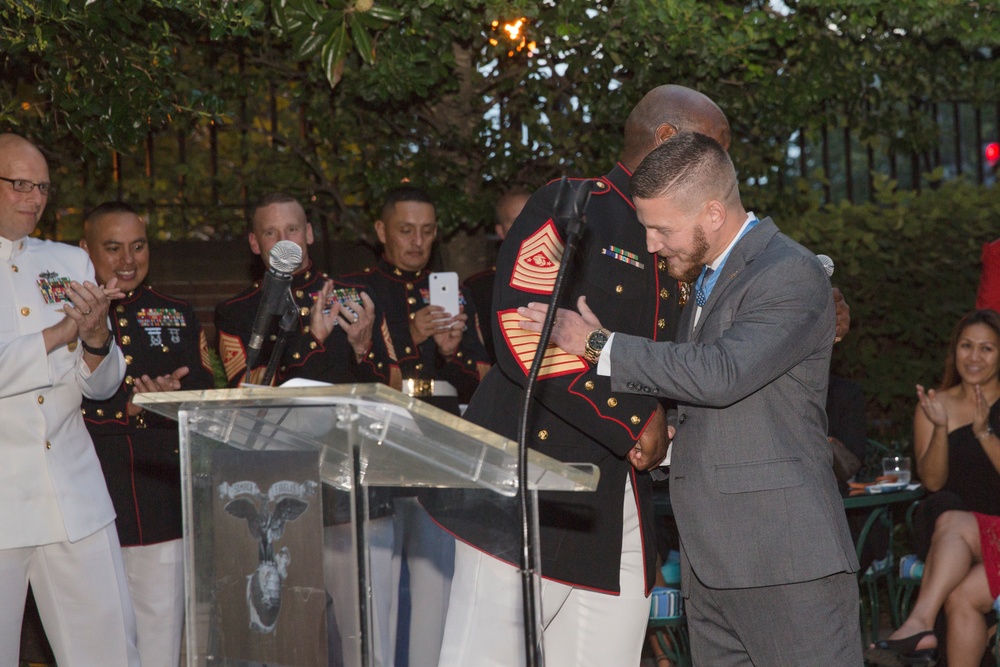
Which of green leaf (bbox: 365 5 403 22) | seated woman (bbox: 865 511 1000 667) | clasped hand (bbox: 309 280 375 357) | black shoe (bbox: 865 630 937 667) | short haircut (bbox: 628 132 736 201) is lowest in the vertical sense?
black shoe (bbox: 865 630 937 667)

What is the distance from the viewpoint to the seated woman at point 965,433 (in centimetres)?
573

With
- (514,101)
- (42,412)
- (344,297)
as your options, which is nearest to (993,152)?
(514,101)

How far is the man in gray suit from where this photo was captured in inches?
120

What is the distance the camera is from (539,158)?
7.62m

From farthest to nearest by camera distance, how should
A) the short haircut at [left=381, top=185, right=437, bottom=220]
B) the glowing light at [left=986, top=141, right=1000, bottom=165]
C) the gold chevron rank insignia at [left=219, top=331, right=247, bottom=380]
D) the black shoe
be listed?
1. the glowing light at [left=986, top=141, right=1000, bottom=165]
2. the short haircut at [left=381, top=185, right=437, bottom=220]
3. the gold chevron rank insignia at [left=219, top=331, right=247, bottom=380]
4. the black shoe

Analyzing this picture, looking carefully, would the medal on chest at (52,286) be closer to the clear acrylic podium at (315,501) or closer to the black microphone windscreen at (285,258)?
the black microphone windscreen at (285,258)

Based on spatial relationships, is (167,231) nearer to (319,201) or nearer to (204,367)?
(319,201)

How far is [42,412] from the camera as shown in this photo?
423cm

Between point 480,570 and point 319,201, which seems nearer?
point 480,570

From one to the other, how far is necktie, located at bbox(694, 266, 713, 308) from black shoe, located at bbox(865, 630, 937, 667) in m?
2.57

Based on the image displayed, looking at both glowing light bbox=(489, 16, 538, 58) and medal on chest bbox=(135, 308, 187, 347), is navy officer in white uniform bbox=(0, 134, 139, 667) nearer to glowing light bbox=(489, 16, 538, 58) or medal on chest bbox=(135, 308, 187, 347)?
medal on chest bbox=(135, 308, 187, 347)

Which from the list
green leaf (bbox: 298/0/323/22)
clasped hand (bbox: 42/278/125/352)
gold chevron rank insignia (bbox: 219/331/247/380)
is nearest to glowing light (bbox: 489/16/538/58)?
gold chevron rank insignia (bbox: 219/331/247/380)

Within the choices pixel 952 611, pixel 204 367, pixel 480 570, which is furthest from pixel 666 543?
pixel 480 570

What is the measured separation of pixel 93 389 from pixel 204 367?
3.66 ft
